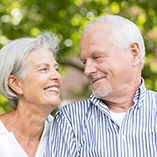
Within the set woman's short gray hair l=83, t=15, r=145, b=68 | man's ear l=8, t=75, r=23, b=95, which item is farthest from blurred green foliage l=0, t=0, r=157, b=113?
man's ear l=8, t=75, r=23, b=95

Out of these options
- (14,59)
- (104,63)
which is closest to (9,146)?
(14,59)

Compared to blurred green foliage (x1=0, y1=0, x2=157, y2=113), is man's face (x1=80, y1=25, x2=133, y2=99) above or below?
below

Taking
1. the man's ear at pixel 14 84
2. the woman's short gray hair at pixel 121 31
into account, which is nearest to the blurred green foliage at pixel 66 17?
the woman's short gray hair at pixel 121 31

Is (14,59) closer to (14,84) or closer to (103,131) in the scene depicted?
(14,84)

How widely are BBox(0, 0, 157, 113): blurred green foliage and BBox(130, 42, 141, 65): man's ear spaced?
9.60ft

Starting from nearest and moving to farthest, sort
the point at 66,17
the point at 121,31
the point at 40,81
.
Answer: the point at 40,81
the point at 121,31
the point at 66,17

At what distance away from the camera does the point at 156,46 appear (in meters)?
7.00

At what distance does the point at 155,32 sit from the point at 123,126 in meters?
3.82

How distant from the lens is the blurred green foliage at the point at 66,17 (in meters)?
6.32

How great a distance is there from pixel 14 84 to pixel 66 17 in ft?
11.0

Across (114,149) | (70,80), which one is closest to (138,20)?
(114,149)

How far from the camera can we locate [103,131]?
315 cm

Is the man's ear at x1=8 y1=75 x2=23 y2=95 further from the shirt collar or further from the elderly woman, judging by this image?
the shirt collar

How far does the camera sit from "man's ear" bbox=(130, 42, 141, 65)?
3.27m
